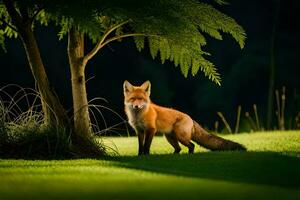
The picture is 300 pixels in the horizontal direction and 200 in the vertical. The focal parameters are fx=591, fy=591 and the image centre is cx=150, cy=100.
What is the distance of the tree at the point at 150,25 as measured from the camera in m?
8.41

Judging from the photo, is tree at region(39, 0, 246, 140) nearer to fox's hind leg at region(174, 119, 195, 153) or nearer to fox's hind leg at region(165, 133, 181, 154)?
fox's hind leg at region(174, 119, 195, 153)

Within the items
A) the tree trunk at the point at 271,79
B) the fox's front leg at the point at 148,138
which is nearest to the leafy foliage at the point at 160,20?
the fox's front leg at the point at 148,138

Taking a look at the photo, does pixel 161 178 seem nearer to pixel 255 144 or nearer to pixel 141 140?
pixel 141 140

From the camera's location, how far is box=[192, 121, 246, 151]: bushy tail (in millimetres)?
9750

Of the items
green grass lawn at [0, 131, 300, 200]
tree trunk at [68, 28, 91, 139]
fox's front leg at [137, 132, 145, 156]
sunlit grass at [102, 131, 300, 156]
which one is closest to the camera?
green grass lawn at [0, 131, 300, 200]

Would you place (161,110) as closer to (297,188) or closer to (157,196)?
(297,188)

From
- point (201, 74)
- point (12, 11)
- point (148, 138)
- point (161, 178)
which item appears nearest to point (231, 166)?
point (161, 178)

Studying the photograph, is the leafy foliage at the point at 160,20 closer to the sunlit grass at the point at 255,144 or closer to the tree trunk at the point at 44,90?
the tree trunk at the point at 44,90

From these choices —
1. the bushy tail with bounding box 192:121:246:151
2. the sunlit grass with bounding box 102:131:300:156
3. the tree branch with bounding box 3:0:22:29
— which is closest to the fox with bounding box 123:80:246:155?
the bushy tail with bounding box 192:121:246:151

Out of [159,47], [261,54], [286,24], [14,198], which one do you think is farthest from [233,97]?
[14,198]

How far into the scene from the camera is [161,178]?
6195 millimetres

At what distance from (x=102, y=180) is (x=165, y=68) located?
16.5m

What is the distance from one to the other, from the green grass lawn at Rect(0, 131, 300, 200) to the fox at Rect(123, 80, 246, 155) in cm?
113

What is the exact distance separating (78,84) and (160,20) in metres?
1.96
